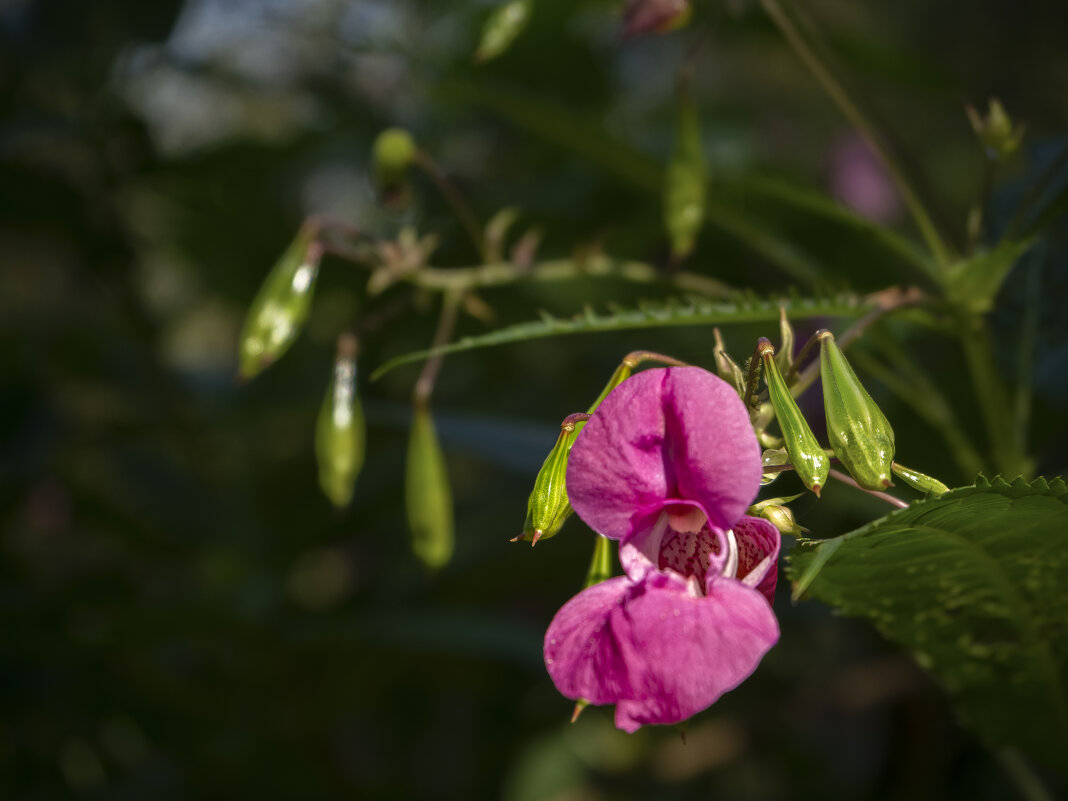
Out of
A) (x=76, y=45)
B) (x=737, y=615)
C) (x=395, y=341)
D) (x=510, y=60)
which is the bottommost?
(x=395, y=341)

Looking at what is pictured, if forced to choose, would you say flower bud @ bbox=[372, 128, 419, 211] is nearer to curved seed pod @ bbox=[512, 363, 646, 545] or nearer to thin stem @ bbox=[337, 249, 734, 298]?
thin stem @ bbox=[337, 249, 734, 298]

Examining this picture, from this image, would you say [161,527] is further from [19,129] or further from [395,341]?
[19,129]

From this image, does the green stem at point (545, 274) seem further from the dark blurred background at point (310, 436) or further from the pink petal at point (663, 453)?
the pink petal at point (663, 453)

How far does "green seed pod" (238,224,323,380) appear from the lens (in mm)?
583

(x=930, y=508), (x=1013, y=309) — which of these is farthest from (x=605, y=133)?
(x=930, y=508)

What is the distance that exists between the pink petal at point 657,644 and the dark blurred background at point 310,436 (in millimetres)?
542

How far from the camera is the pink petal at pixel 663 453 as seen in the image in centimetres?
36

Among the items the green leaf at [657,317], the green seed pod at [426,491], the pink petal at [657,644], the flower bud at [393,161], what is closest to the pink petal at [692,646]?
the pink petal at [657,644]

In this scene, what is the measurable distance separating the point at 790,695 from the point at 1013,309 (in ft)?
3.24

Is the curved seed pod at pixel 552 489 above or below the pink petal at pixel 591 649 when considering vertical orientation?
above

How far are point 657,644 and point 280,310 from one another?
36 centimetres

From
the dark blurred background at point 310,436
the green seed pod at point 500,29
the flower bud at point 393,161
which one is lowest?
the dark blurred background at point 310,436

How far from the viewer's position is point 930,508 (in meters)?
0.35

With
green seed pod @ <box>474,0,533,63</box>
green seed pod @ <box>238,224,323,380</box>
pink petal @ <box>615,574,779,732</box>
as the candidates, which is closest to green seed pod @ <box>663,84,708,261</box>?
green seed pod @ <box>474,0,533,63</box>
